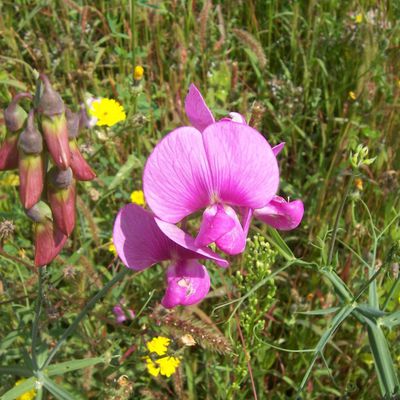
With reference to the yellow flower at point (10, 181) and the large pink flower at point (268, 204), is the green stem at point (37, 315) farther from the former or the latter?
the yellow flower at point (10, 181)

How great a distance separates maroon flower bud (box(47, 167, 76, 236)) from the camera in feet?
3.88

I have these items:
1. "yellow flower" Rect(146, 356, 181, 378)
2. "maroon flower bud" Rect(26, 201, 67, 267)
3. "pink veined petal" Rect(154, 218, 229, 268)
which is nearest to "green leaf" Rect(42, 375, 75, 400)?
"yellow flower" Rect(146, 356, 181, 378)

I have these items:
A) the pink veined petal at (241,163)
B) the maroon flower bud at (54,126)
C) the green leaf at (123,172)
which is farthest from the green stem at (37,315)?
the green leaf at (123,172)

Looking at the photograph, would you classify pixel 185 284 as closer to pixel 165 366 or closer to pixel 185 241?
pixel 185 241

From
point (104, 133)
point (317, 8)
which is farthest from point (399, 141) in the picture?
point (104, 133)

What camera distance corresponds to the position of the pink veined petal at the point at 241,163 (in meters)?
1.10

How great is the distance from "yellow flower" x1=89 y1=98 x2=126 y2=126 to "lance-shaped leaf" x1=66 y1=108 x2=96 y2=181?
1206 mm

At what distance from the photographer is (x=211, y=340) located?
1.54 m

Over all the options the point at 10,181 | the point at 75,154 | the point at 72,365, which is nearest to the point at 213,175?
the point at 75,154

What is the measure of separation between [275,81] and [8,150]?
200 cm

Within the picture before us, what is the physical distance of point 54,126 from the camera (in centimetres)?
110

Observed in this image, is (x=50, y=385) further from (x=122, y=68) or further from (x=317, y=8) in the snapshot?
(x=317, y=8)

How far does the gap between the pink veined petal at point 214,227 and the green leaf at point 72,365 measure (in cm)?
57

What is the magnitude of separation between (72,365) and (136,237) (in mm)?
529
